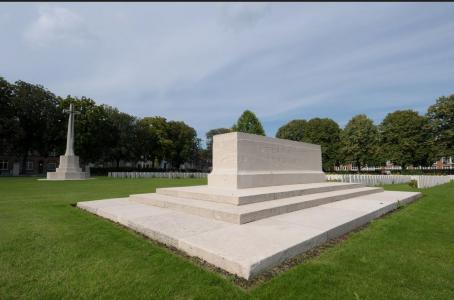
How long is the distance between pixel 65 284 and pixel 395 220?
291 inches

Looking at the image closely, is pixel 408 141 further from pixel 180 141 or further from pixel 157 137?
pixel 157 137

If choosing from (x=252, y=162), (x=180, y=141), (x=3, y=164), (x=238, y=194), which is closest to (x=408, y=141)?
(x=252, y=162)

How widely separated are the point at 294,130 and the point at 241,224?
50870mm

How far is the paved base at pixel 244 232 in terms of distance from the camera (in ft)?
11.0

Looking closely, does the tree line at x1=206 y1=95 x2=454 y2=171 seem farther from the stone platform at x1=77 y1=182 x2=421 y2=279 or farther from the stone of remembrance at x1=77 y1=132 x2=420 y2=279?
the stone platform at x1=77 y1=182 x2=421 y2=279

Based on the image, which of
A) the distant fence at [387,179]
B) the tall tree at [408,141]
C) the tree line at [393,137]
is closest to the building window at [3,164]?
the tree line at [393,137]

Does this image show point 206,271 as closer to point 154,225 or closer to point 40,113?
point 154,225

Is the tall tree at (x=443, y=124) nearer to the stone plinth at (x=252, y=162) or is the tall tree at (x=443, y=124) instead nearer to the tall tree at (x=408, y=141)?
the tall tree at (x=408, y=141)

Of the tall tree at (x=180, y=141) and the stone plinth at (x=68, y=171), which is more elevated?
the tall tree at (x=180, y=141)

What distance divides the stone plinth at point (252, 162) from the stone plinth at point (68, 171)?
73.1 ft

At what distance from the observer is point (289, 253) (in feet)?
11.9

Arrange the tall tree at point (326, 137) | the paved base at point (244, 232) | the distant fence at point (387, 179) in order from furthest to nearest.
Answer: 1. the tall tree at point (326, 137)
2. the distant fence at point (387, 179)
3. the paved base at point (244, 232)

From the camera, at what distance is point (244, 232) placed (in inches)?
177

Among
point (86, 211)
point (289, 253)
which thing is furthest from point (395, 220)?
point (86, 211)
